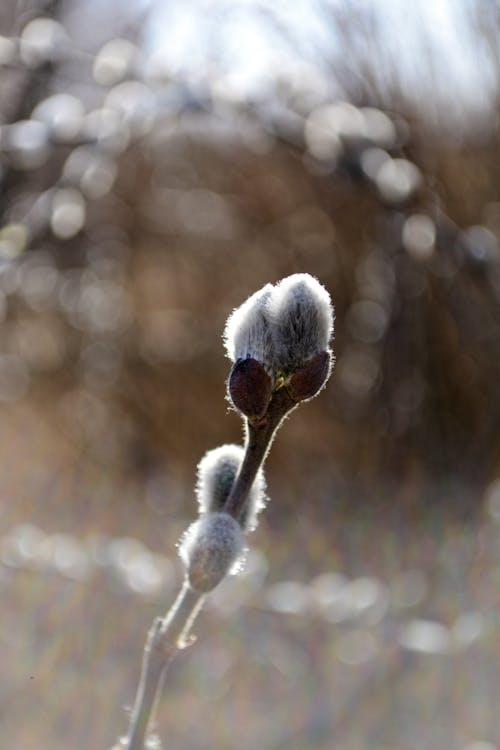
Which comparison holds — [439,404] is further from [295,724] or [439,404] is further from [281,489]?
[295,724]

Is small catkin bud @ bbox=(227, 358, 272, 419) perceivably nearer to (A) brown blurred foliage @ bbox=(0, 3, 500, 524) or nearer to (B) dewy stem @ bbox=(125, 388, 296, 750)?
(B) dewy stem @ bbox=(125, 388, 296, 750)

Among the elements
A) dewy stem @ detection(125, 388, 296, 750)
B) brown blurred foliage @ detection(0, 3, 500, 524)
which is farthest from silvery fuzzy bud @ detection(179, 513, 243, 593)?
brown blurred foliage @ detection(0, 3, 500, 524)

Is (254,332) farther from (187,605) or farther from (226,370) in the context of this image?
(226,370)

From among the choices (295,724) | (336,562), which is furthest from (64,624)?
(336,562)

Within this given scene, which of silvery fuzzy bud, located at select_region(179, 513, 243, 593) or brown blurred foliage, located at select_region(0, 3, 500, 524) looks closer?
silvery fuzzy bud, located at select_region(179, 513, 243, 593)

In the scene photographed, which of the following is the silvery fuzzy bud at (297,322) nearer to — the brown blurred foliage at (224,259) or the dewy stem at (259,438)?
the dewy stem at (259,438)

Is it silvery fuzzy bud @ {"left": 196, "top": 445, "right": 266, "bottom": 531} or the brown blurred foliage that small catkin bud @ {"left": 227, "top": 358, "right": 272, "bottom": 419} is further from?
the brown blurred foliage

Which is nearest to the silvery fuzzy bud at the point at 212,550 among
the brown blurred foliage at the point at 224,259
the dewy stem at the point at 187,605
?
the dewy stem at the point at 187,605

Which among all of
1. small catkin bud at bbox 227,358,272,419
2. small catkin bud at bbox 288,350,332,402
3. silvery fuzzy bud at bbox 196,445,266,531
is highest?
small catkin bud at bbox 288,350,332,402

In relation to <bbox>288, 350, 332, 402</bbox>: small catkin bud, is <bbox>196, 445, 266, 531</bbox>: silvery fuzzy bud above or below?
below
